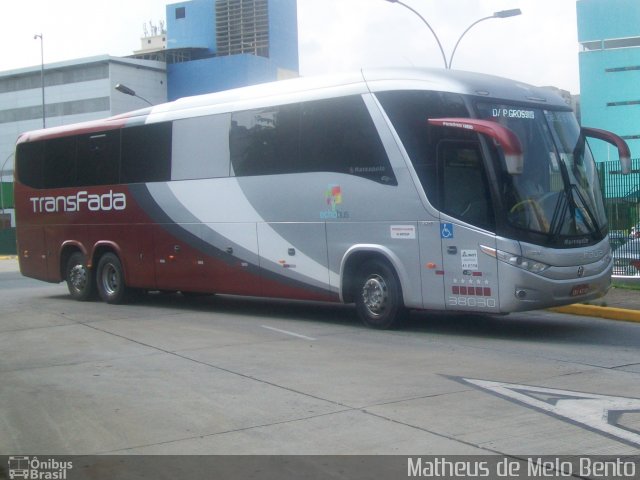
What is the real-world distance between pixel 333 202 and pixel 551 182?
11.1 ft

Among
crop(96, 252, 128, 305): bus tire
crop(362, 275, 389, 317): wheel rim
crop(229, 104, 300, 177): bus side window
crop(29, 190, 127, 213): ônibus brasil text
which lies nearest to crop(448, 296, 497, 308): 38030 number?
crop(362, 275, 389, 317): wheel rim

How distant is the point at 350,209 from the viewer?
13.3 metres

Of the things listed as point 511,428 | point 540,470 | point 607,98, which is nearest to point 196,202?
point 511,428

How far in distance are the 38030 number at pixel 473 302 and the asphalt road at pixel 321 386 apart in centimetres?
50

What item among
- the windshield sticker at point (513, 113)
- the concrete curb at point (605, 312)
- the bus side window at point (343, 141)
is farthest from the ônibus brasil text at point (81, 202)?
the concrete curb at point (605, 312)

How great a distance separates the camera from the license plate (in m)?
11.8

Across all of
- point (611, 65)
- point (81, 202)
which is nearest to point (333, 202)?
point (81, 202)

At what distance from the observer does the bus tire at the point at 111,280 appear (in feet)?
58.2

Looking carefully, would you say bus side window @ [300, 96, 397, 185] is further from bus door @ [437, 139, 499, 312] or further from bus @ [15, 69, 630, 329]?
bus door @ [437, 139, 499, 312]

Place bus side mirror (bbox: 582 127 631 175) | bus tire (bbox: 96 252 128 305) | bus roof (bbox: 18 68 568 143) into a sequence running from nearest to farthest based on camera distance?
1. bus roof (bbox: 18 68 568 143)
2. bus side mirror (bbox: 582 127 631 175)
3. bus tire (bbox: 96 252 128 305)

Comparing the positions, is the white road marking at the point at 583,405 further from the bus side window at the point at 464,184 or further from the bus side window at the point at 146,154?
the bus side window at the point at 146,154

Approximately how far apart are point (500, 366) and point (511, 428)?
9.53ft

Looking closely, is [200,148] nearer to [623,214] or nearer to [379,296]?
[379,296]

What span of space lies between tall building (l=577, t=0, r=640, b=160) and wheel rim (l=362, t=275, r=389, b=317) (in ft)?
202
